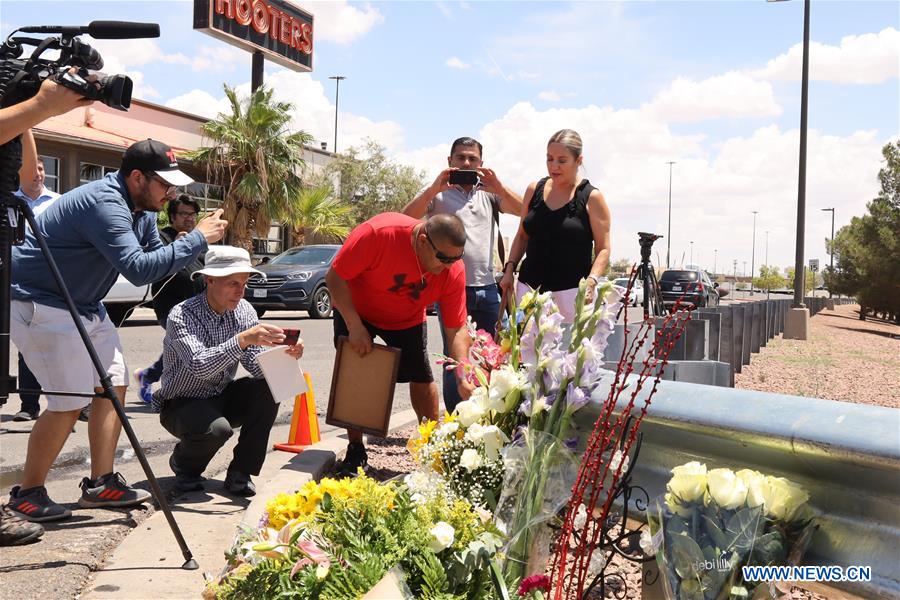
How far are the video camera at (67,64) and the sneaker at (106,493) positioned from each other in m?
2.01

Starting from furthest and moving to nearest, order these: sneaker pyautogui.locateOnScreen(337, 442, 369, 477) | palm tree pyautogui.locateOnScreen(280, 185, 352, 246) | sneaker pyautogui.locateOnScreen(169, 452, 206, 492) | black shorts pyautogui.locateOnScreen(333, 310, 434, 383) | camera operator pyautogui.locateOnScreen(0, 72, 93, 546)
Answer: palm tree pyautogui.locateOnScreen(280, 185, 352, 246), black shorts pyautogui.locateOnScreen(333, 310, 434, 383), sneaker pyautogui.locateOnScreen(337, 442, 369, 477), sneaker pyautogui.locateOnScreen(169, 452, 206, 492), camera operator pyautogui.locateOnScreen(0, 72, 93, 546)

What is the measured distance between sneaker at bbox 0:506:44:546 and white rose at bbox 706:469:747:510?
10.6 feet

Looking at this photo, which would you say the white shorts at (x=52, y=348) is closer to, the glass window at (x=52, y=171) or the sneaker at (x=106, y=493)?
the sneaker at (x=106, y=493)

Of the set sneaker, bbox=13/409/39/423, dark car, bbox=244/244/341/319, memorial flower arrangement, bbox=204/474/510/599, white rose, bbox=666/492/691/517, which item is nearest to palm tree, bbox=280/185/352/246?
dark car, bbox=244/244/341/319

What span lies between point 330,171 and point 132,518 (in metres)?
36.6

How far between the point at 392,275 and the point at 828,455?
10.9ft

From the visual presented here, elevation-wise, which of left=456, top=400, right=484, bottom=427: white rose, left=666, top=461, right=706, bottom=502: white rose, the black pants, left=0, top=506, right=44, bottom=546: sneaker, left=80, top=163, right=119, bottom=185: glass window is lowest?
left=0, top=506, right=44, bottom=546: sneaker

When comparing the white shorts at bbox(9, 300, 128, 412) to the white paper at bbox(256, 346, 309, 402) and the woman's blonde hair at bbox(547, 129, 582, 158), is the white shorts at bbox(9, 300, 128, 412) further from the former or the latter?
the woman's blonde hair at bbox(547, 129, 582, 158)

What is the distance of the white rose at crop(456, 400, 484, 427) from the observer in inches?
88.3

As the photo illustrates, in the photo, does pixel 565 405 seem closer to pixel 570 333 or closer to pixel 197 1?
pixel 570 333

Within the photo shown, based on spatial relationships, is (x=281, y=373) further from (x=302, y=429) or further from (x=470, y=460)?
(x=470, y=460)

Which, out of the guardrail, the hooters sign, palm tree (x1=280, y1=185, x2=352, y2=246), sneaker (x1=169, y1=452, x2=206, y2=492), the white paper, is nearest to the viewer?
the guardrail

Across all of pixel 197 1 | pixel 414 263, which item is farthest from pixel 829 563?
pixel 197 1

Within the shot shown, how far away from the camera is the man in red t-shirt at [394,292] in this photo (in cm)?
475
